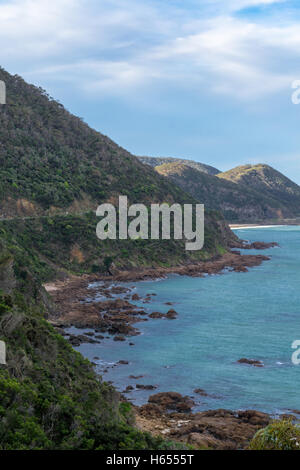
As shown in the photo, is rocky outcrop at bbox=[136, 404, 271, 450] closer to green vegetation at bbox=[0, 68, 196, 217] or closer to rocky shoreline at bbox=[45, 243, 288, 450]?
rocky shoreline at bbox=[45, 243, 288, 450]

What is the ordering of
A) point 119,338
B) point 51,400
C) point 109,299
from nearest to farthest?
point 51,400, point 119,338, point 109,299

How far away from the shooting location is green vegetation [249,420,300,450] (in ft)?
52.4

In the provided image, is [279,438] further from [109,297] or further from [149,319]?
[109,297]

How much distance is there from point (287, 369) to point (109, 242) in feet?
174

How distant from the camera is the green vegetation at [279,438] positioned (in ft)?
52.4

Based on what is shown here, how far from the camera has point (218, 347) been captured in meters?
44.6

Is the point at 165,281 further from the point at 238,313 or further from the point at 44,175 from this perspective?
the point at 44,175

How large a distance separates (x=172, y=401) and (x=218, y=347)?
530 inches

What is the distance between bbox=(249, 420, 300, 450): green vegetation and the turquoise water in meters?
15.6

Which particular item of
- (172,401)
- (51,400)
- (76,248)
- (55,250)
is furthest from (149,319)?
(51,400)

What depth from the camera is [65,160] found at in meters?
103

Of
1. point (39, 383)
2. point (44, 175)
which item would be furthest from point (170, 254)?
point (39, 383)

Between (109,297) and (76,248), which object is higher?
(76,248)

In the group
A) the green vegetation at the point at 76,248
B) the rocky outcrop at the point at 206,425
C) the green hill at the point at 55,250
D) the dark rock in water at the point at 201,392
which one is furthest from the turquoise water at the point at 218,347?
the green vegetation at the point at 76,248
